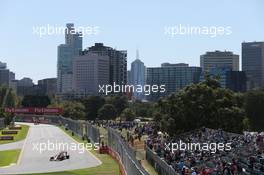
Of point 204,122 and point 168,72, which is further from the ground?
point 168,72

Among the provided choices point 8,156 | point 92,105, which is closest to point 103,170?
point 8,156

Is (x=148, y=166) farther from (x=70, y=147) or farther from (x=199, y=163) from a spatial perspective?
(x=70, y=147)

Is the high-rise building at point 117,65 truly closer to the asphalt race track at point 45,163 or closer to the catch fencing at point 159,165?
the asphalt race track at point 45,163

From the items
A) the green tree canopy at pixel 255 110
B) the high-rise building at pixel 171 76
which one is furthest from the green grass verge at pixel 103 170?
the high-rise building at pixel 171 76

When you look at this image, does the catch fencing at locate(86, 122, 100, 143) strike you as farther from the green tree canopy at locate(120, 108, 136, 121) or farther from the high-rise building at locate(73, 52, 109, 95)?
the green tree canopy at locate(120, 108, 136, 121)

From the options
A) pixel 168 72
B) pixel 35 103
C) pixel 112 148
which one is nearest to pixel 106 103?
pixel 168 72

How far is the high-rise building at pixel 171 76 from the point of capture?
10900 cm

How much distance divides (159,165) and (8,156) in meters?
24.5

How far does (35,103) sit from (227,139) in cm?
15398

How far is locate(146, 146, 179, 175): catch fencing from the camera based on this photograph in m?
29.8

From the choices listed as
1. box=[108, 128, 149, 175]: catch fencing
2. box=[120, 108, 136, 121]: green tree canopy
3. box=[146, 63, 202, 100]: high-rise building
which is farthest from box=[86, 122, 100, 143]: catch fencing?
box=[120, 108, 136, 121]: green tree canopy

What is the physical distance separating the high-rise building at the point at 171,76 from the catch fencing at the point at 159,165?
2339 inches

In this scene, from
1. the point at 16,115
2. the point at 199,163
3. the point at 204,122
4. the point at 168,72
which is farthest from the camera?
the point at 16,115

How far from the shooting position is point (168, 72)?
125 meters
